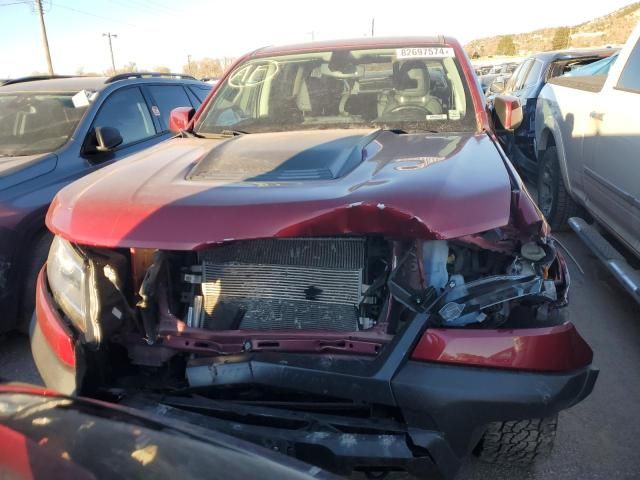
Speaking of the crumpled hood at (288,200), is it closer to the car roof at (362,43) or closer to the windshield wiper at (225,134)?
the windshield wiper at (225,134)

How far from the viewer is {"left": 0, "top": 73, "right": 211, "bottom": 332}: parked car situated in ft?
11.0

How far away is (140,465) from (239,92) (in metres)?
2.86

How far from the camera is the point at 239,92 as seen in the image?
3.60 metres

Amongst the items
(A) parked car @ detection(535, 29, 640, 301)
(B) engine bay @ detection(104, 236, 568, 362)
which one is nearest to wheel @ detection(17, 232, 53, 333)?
(B) engine bay @ detection(104, 236, 568, 362)

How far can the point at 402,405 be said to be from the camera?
1685mm

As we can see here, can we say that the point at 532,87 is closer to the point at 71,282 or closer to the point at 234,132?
the point at 234,132

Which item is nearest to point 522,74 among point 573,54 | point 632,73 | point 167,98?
point 573,54

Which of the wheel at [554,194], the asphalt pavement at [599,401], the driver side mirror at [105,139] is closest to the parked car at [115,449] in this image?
the asphalt pavement at [599,401]

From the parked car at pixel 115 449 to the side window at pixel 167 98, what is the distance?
4.51 m

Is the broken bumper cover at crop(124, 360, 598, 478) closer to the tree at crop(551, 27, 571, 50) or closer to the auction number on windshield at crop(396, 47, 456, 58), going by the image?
the auction number on windshield at crop(396, 47, 456, 58)

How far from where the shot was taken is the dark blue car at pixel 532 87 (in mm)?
6910

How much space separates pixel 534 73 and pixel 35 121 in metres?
6.58

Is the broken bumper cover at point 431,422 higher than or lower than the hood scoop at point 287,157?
lower

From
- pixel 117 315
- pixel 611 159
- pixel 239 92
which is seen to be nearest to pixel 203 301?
pixel 117 315
